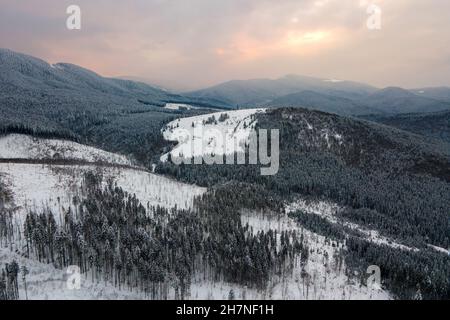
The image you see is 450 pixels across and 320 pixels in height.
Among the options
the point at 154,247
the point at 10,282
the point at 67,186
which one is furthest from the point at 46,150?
the point at 10,282

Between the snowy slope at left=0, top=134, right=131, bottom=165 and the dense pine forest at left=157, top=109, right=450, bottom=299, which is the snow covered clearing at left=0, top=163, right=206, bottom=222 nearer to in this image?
the dense pine forest at left=157, top=109, right=450, bottom=299

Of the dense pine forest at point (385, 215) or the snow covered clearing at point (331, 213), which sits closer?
the dense pine forest at point (385, 215)

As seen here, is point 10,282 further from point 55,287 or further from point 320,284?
point 320,284

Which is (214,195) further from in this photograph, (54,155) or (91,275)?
(54,155)

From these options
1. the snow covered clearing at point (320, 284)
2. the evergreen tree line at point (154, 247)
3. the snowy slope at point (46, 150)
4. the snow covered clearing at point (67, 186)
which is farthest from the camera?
the snowy slope at point (46, 150)

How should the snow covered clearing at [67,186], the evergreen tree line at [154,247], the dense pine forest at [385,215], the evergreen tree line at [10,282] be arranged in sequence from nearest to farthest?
the evergreen tree line at [10,282] < the evergreen tree line at [154,247] < the dense pine forest at [385,215] < the snow covered clearing at [67,186]

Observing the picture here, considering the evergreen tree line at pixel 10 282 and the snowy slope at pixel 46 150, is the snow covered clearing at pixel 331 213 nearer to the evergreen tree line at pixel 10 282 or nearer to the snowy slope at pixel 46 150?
the snowy slope at pixel 46 150

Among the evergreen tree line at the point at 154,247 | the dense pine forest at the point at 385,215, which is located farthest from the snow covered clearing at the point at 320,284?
the dense pine forest at the point at 385,215
